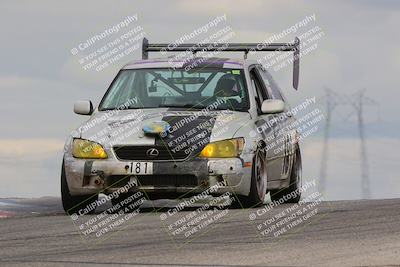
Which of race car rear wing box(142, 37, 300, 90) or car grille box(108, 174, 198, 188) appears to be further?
race car rear wing box(142, 37, 300, 90)

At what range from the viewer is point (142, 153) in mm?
13438

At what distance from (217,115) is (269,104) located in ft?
2.39

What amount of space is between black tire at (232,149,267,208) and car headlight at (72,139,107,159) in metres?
1.62

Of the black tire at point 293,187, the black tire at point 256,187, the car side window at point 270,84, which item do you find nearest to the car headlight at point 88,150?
the black tire at point 256,187

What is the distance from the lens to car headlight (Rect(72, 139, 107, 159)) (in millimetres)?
13477

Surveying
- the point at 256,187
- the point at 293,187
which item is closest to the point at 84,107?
the point at 256,187

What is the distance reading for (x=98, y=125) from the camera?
13758 mm

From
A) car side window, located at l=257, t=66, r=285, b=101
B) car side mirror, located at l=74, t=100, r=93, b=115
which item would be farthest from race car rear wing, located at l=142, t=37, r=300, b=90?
car side mirror, located at l=74, t=100, r=93, b=115

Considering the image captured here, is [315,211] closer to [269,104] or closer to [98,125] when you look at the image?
[269,104]

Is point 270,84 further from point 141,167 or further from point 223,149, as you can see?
point 141,167

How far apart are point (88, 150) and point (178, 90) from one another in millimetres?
1716

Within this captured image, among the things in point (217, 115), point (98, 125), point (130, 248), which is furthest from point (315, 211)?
point (130, 248)

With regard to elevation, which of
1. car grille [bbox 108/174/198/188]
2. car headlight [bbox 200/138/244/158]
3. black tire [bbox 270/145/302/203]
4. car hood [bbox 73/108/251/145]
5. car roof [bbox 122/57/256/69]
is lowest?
black tire [bbox 270/145/302/203]

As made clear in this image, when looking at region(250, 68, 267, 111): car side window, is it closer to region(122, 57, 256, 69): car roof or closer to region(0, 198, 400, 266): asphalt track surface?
region(122, 57, 256, 69): car roof
